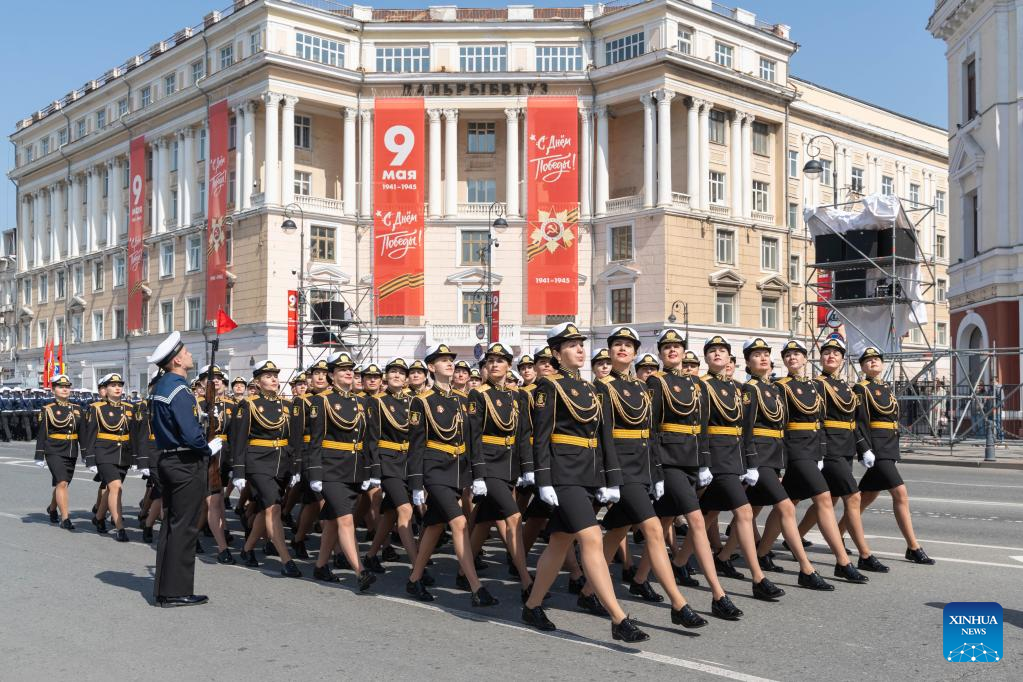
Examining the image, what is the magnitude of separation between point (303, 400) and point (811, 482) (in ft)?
15.9

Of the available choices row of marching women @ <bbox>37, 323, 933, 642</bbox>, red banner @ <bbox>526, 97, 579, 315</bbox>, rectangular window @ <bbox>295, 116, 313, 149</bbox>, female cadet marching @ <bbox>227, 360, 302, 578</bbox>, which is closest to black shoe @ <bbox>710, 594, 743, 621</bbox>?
row of marching women @ <bbox>37, 323, 933, 642</bbox>

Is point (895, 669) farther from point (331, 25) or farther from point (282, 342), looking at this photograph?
point (331, 25)

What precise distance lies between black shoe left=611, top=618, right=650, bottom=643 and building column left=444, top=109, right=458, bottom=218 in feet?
159

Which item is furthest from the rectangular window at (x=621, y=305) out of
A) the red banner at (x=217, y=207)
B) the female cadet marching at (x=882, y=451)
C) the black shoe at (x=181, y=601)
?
the black shoe at (x=181, y=601)

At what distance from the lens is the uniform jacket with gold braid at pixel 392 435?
9.84 metres

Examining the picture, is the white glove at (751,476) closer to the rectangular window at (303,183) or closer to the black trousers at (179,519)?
the black trousers at (179,519)

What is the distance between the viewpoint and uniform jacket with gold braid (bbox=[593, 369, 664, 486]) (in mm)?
7699

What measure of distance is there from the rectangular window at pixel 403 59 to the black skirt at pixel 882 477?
155 ft

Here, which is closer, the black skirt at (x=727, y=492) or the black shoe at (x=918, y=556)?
the black skirt at (x=727, y=492)

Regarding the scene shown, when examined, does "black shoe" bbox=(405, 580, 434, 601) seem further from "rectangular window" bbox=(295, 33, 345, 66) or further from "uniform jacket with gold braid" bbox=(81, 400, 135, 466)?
"rectangular window" bbox=(295, 33, 345, 66)

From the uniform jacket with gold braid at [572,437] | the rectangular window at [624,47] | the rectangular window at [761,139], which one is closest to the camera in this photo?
the uniform jacket with gold braid at [572,437]

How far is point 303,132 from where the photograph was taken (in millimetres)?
56062

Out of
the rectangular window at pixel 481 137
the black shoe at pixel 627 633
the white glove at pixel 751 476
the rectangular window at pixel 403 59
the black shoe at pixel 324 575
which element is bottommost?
the black shoe at pixel 324 575

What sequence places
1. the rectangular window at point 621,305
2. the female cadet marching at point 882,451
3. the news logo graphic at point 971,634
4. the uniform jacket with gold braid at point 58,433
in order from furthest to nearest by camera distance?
the rectangular window at point 621,305 < the uniform jacket with gold braid at point 58,433 < the female cadet marching at point 882,451 < the news logo graphic at point 971,634
